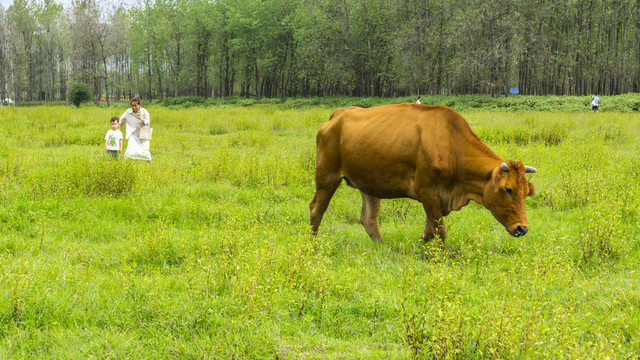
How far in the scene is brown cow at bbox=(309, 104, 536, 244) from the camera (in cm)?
504

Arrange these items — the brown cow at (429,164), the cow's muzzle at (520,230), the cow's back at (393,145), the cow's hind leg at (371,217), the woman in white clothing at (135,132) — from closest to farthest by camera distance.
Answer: the cow's muzzle at (520,230), the brown cow at (429,164), the cow's back at (393,145), the cow's hind leg at (371,217), the woman in white clothing at (135,132)

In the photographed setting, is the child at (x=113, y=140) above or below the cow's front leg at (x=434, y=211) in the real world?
above

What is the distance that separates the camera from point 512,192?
4.95m

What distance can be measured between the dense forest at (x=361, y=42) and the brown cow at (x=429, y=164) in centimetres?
3459

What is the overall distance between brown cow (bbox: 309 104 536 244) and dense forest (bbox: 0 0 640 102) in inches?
1362

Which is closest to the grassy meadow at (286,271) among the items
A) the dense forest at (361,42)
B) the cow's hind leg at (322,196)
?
the cow's hind leg at (322,196)

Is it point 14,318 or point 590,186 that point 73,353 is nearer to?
point 14,318

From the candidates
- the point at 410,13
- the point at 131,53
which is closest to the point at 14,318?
the point at 410,13

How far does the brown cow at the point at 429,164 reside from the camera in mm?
5035

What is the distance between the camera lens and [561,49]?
1870 inches

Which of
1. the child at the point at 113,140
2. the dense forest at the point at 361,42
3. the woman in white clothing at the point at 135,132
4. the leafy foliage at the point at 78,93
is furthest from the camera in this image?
the leafy foliage at the point at 78,93

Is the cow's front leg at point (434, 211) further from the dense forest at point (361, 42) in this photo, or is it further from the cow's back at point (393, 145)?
the dense forest at point (361, 42)

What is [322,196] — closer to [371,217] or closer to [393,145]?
[371,217]

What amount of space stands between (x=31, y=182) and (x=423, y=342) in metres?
8.22
